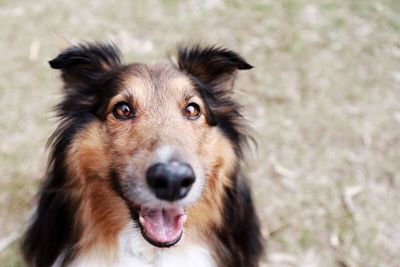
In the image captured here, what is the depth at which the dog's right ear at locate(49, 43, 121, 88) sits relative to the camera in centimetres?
239

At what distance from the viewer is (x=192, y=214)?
94.3 inches

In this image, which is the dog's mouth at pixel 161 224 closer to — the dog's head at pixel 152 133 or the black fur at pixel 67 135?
the dog's head at pixel 152 133

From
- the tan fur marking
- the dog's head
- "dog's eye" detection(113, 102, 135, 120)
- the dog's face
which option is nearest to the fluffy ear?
the dog's head

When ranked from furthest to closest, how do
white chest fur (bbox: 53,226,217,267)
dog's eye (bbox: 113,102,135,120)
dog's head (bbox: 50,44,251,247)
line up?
white chest fur (bbox: 53,226,217,267)
dog's eye (bbox: 113,102,135,120)
dog's head (bbox: 50,44,251,247)

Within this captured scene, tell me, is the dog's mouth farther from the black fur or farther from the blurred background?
the blurred background

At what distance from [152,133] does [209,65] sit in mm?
600

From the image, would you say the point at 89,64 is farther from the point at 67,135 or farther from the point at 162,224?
the point at 162,224

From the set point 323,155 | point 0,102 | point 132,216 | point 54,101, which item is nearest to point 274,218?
point 323,155

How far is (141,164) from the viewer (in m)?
2.03

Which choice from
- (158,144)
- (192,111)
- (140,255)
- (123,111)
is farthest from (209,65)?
(140,255)

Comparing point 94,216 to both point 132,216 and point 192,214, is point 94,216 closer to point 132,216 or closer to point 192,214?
point 132,216

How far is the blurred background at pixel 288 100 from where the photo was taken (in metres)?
3.50

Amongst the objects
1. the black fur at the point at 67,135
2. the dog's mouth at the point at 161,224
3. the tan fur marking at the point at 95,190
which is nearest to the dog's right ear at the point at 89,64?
the black fur at the point at 67,135

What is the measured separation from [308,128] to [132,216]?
2.27 metres
